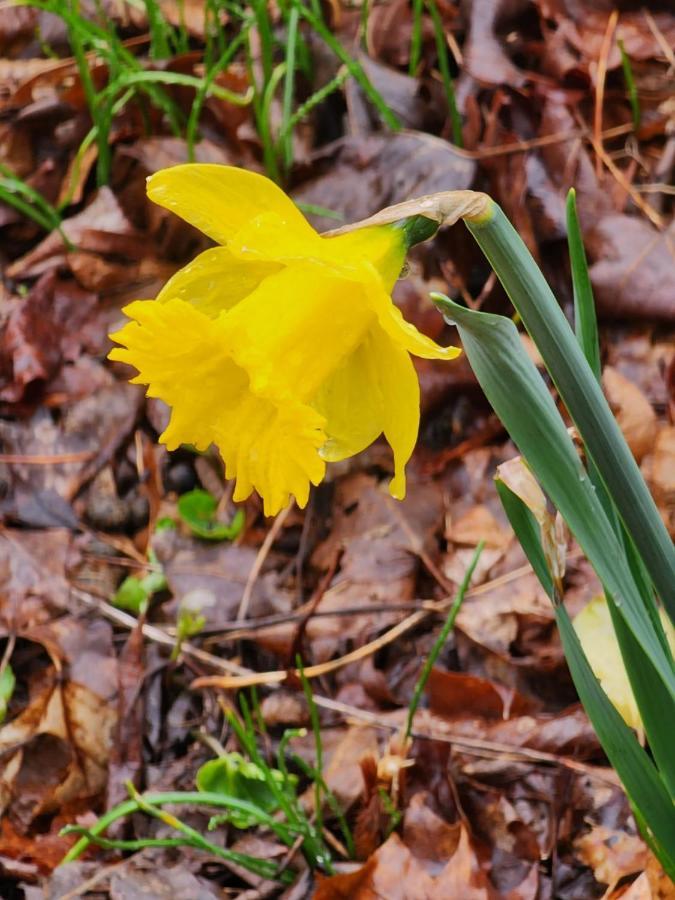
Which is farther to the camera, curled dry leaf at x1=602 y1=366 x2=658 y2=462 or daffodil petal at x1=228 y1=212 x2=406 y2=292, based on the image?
curled dry leaf at x1=602 y1=366 x2=658 y2=462

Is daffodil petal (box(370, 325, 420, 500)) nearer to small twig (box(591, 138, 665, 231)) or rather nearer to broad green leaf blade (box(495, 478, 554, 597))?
broad green leaf blade (box(495, 478, 554, 597))

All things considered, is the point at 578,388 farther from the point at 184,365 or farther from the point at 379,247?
the point at 184,365

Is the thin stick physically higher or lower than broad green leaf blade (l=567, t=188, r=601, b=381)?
lower

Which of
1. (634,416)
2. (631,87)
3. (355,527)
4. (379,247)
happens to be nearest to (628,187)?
(631,87)

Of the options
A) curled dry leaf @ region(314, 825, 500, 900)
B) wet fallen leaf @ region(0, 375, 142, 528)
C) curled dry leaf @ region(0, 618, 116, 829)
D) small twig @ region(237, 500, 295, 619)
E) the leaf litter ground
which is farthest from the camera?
wet fallen leaf @ region(0, 375, 142, 528)

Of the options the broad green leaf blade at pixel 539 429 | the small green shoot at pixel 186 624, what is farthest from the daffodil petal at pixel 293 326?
the small green shoot at pixel 186 624

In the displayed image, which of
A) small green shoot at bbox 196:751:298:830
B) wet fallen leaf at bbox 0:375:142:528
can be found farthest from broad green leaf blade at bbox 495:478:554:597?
wet fallen leaf at bbox 0:375:142:528

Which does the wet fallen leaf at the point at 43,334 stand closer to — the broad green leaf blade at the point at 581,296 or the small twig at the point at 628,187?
the small twig at the point at 628,187
